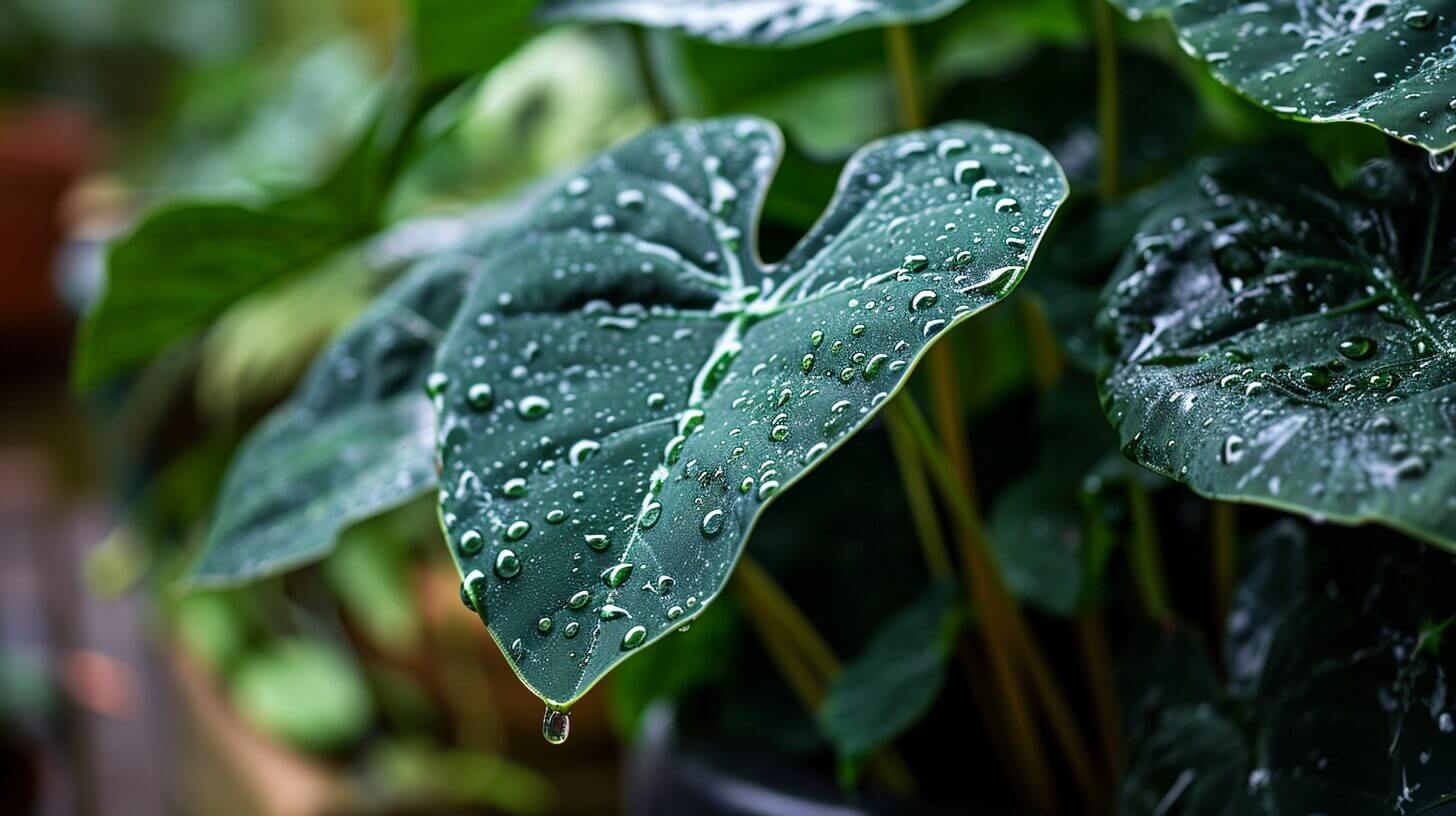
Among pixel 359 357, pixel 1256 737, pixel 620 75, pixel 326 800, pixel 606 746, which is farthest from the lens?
pixel 620 75

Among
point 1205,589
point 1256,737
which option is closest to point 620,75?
point 1205,589

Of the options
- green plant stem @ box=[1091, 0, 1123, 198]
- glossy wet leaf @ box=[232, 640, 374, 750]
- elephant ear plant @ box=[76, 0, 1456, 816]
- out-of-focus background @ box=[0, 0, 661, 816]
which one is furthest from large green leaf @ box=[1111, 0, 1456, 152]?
glossy wet leaf @ box=[232, 640, 374, 750]

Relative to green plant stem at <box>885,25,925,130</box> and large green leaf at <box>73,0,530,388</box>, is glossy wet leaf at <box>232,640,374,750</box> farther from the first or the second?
green plant stem at <box>885,25,925,130</box>

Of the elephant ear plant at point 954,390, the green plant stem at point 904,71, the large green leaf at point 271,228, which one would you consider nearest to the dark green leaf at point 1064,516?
the elephant ear plant at point 954,390

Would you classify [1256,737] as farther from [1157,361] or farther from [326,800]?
[326,800]

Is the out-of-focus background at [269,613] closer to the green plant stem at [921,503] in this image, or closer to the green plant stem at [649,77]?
the green plant stem at [649,77]

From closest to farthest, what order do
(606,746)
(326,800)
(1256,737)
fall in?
(1256,737) < (326,800) < (606,746)

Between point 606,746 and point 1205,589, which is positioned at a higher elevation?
point 1205,589
